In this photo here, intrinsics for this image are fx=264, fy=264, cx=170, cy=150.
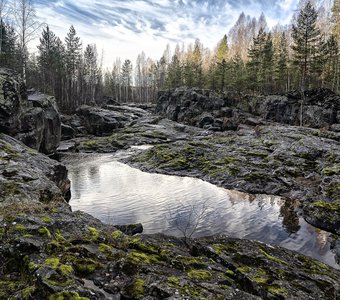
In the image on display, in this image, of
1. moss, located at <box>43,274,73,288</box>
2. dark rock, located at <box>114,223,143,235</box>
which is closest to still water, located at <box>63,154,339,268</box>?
dark rock, located at <box>114,223,143,235</box>

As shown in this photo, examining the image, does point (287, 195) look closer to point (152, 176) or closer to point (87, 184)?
point (152, 176)

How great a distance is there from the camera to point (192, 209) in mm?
15883

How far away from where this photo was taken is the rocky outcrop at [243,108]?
44500 mm

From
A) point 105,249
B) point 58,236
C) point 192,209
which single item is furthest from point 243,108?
point 58,236

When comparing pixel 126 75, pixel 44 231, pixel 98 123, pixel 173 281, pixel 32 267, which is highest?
pixel 126 75

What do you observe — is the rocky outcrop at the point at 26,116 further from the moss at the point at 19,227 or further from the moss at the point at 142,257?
the moss at the point at 142,257

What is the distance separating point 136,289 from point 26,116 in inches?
816

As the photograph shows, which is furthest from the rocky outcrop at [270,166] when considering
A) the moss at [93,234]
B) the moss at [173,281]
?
the moss at [93,234]

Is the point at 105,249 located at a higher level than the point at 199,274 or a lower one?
higher

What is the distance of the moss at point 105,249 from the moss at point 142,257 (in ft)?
1.99

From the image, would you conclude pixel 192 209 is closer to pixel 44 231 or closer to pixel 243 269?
pixel 243 269

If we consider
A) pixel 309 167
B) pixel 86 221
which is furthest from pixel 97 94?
pixel 86 221

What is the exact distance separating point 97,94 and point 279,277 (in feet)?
322

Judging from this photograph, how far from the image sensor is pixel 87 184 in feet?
69.2
